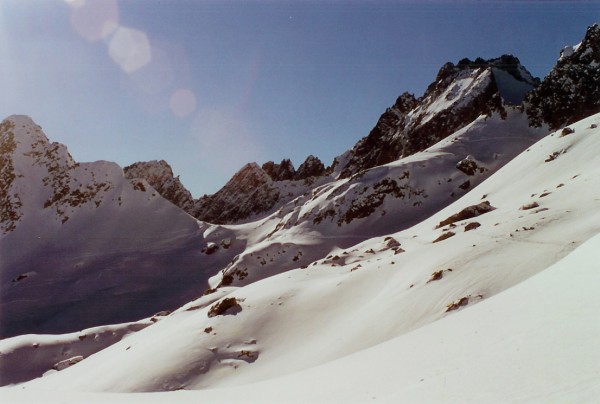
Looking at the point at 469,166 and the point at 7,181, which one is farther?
the point at 7,181

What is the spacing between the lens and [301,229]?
236ft

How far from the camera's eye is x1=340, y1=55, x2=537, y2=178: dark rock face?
339ft

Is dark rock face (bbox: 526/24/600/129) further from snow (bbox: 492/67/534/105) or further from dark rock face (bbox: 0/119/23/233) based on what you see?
dark rock face (bbox: 0/119/23/233)

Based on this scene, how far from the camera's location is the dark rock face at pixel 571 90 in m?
75.9

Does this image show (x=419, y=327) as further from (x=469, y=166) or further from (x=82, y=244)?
(x=82, y=244)

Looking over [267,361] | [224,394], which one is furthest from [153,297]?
[224,394]

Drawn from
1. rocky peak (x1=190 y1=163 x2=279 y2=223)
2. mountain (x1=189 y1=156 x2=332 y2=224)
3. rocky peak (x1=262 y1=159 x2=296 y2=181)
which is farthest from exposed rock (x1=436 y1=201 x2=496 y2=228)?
rocky peak (x1=262 y1=159 x2=296 y2=181)

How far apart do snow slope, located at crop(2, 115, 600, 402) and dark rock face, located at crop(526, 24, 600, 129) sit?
43451mm

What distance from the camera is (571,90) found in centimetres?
7862

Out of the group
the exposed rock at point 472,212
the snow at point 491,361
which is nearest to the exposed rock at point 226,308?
the snow at point 491,361

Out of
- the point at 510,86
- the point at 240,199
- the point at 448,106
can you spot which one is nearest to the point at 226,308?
the point at 448,106

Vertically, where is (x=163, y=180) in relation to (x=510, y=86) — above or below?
above

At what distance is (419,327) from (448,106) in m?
106

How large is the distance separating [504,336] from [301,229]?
64033 millimetres
